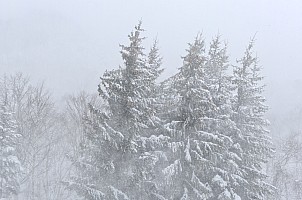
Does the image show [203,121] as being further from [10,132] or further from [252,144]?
[10,132]

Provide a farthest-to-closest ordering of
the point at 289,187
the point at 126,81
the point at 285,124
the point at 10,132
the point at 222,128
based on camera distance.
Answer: the point at 285,124, the point at 289,187, the point at 10,132, the point at 222,128, the point at 126,81

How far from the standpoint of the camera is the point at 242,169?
18.2 metres

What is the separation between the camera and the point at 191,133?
1575 cm

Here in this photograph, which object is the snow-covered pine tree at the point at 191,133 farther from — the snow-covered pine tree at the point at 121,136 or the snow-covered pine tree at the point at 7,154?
the snow-covered pine tree at the point at 7,154

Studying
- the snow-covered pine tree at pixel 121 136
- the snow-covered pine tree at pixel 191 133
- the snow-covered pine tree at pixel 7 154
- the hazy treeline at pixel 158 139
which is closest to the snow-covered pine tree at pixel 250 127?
the hazy treeline at pixel 158 139

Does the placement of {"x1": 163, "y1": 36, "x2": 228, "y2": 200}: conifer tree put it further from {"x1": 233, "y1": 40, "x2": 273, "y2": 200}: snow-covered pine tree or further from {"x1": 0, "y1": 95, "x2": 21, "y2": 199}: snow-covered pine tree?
{"x1": 0, "y1": 95, "x2": 21, "y2": 199}: snow-covered pine tree

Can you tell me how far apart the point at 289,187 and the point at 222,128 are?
44.1 m

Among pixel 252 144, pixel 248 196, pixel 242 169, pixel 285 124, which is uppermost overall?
pixel 285 124

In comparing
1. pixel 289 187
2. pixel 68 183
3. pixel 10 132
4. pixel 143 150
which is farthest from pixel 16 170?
pixel 289 187

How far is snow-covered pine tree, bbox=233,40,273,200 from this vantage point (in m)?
18.5

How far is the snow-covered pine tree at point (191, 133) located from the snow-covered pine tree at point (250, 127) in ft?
8.49

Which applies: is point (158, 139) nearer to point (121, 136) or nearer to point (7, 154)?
point (121, 136)

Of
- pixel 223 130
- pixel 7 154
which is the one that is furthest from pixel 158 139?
pixel 7 154

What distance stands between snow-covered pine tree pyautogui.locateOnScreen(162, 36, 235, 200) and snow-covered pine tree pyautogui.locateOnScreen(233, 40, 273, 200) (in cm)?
259
